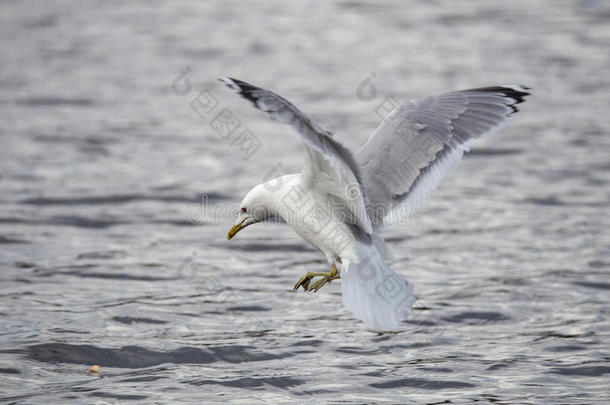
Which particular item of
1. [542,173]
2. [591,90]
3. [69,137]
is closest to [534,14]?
[591,90]

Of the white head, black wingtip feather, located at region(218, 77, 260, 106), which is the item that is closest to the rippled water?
the white head

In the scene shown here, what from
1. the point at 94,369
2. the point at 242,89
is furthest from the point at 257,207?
the point at 94,369

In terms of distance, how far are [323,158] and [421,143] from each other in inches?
59.1

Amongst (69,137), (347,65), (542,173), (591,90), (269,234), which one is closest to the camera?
(269,234)

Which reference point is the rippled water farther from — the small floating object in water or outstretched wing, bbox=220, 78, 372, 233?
outstretched wing, bbox=220, 78, 372, 233

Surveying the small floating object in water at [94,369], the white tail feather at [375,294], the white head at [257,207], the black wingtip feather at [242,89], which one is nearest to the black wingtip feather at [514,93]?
the white tail feather at [375,294]

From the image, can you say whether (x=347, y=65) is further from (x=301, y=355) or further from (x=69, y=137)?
(x=301, y=355)

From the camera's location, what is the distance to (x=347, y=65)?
53.3ft

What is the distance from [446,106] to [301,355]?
217cm

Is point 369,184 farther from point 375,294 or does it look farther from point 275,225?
point 275,225

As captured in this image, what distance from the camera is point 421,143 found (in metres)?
6.89

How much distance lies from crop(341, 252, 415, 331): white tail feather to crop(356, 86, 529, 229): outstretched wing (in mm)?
536

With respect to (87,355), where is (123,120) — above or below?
above

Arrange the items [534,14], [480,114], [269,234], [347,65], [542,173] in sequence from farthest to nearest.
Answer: [534,14], [347,65], [542,173], [269,234], [480,114]
